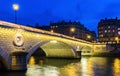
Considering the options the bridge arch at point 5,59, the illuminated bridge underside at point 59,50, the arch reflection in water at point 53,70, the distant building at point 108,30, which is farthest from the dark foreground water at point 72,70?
the distant building at point 108,30

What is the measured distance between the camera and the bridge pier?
37.2m

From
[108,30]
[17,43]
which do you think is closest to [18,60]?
[17,43]

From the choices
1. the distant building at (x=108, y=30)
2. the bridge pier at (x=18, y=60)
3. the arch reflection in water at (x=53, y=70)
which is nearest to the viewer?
the arch reflection in water at (x=53, y=70)

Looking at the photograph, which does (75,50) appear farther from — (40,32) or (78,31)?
(78,31)

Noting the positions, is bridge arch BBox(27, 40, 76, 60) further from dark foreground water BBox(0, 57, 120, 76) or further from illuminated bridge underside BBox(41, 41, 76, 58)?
dark foreground water BBox(0, 57, 120, 76)

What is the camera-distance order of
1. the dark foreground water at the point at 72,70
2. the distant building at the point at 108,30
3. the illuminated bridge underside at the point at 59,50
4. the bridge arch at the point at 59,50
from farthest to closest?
the distant building at the point at 108,30 → the illuminated bridge underside at the point at 59,50 → the bridge arch at the point at 59,50 → the dark foreground water at the point at 72,70

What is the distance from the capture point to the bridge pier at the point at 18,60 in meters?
37.2

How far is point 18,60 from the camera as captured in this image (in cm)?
3759

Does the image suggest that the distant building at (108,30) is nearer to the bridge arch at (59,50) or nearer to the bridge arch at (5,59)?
the bridge arch at (59,50)

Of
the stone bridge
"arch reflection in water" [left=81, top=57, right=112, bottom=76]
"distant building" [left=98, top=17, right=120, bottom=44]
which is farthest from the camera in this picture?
"distant building" [left=98, top=17, right=120, bottom=44]

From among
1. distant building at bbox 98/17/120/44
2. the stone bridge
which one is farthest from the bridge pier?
distant building at bbox 98/17/120/44

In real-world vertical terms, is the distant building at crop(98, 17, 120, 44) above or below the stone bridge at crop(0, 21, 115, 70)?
above

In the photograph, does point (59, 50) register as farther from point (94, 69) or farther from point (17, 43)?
point (17, 43)

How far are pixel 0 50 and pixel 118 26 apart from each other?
154119 millimetres
